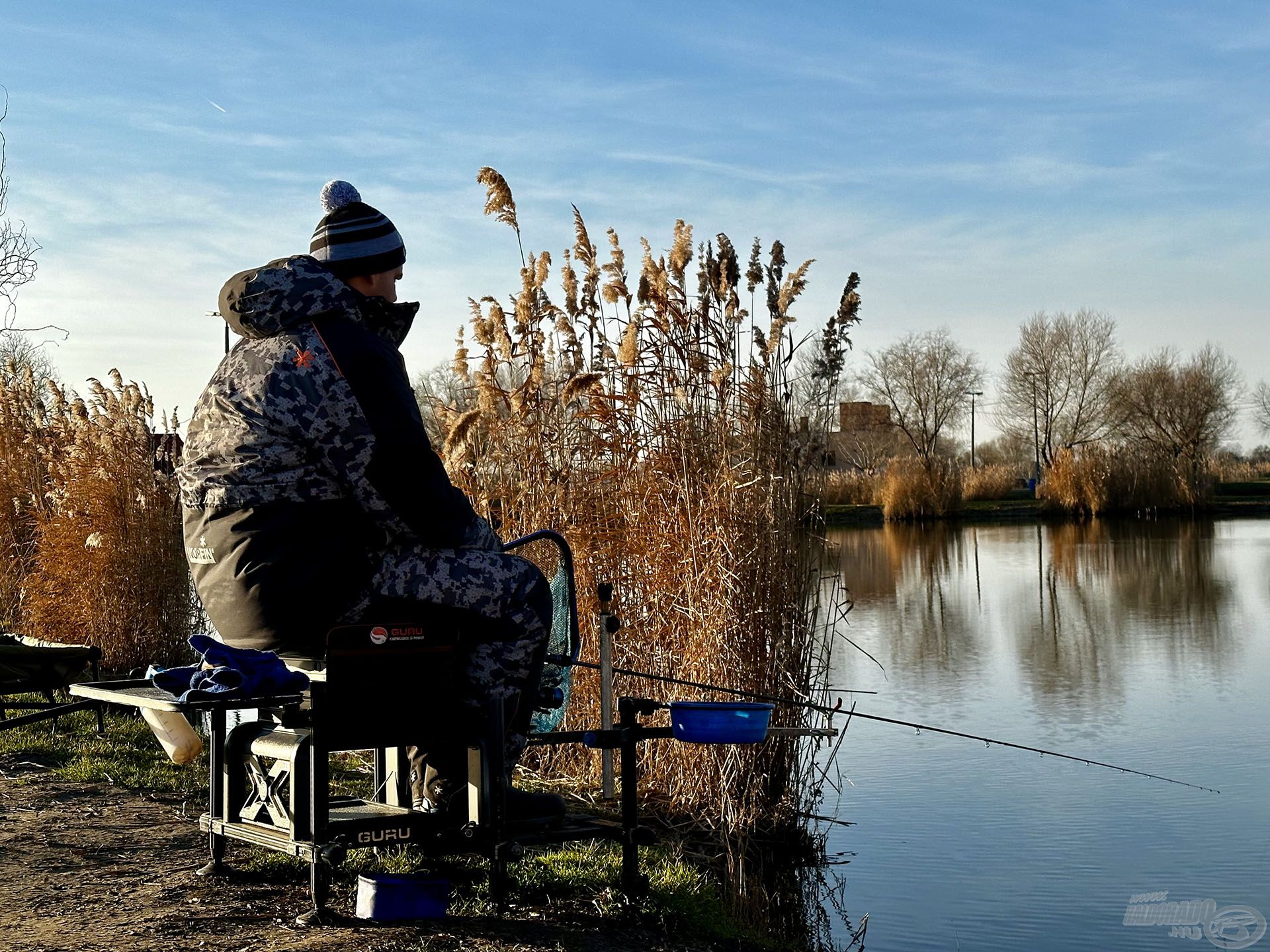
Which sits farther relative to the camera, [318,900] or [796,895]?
[796,895]

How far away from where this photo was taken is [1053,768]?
7.48 m

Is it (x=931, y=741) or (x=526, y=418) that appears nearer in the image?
(x=526, y=418)

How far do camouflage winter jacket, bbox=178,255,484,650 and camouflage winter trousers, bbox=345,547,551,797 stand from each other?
1.8 inches

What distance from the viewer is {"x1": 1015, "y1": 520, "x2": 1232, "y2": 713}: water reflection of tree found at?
10664mm

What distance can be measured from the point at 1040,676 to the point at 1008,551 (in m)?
14.9

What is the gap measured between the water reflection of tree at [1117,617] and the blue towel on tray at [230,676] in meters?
7.56

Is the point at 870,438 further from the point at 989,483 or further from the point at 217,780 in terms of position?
the point at 217,780

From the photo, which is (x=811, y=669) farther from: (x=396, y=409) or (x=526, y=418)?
(x=396, y=409)

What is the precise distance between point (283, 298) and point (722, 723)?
5.89 ft

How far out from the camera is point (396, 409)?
10.3 ft

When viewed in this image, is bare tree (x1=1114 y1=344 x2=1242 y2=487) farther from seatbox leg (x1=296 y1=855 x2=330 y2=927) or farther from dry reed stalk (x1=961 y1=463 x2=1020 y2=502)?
seatbox leg (x1=296 y1=855 x2=330 y2=927)

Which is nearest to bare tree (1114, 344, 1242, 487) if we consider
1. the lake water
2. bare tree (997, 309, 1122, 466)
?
bare tree (997, 309, 1122, 466)

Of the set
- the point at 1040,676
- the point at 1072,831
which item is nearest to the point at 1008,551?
the point at 1040,676

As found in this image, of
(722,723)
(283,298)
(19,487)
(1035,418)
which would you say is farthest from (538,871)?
(1035,418)
